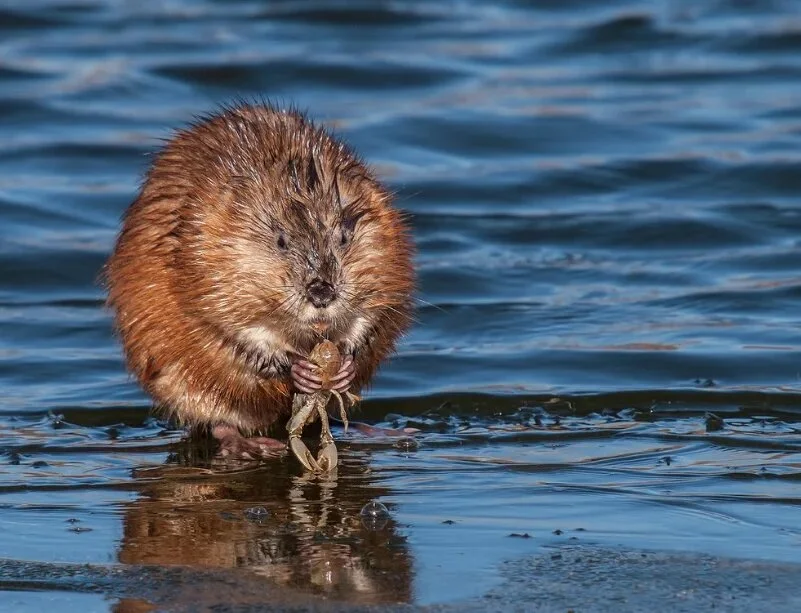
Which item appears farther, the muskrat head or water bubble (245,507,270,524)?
the muskrat head

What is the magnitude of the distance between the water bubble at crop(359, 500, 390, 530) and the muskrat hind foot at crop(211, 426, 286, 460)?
1.10 m

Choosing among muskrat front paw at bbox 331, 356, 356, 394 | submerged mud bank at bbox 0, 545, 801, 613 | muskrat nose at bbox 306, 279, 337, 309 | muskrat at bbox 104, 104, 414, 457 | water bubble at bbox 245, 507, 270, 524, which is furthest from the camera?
muskrat front paw at bbox 331, 356, 356, 394

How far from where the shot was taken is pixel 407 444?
21.9ft

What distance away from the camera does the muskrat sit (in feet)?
20.1

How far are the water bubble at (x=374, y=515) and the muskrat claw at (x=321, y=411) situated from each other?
2.03ft

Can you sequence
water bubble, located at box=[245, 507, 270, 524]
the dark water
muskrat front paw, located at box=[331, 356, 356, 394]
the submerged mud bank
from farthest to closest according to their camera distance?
muskrat front paw, located at box=[331, 356, 356, 394] → water bubble, located at box=[245, 507, 270, 524] → the dark water → the submerged mud bank

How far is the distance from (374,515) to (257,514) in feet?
1.28

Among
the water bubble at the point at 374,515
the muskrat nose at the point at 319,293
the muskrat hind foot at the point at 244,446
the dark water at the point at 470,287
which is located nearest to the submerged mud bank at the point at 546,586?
the dark water at the point at 470,287

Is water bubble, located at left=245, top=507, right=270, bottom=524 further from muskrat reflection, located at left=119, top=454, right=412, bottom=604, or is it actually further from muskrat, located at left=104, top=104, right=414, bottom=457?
muskrat, located at left=104, top=104, right=414, bottom=457

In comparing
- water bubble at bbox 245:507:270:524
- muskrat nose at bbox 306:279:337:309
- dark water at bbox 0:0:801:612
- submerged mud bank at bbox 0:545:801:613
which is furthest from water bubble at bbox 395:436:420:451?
submerged mud bank at bbox 0:545:801:613

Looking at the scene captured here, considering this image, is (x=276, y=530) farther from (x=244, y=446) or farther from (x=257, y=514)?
(x=244, y=446)

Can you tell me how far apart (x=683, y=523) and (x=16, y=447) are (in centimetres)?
275

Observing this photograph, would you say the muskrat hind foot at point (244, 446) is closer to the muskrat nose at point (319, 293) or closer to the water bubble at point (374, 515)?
the muskrat nose at point (319, 293)

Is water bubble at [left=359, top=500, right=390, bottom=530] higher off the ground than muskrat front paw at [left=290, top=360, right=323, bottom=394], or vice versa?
muskrat front paw at [left=290, top=360, right=323, bottom=394]
